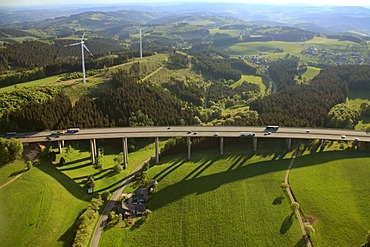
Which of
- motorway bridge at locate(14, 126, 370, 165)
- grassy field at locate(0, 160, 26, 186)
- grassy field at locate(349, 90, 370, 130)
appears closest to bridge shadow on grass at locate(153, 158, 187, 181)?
motorway bridge at locate(14, 126, 370, 165)

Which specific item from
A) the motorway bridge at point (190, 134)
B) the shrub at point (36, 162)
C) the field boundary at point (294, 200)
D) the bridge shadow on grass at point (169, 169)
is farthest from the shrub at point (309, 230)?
the shrub at point (36, 162)

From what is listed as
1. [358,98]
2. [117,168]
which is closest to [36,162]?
[117,168]

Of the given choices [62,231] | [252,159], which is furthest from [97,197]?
[252,159]

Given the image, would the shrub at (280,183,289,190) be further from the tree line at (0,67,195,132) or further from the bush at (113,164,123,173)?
the tree line at (0,67,195,132)

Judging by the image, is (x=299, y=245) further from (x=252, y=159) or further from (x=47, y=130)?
(x=47, y=130)

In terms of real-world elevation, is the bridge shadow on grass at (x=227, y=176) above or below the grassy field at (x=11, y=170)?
below

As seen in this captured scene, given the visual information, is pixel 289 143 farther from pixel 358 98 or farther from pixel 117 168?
pixel 358 98

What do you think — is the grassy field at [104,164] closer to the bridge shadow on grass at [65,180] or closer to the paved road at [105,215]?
the bridge shadow on grass at [65,180]
